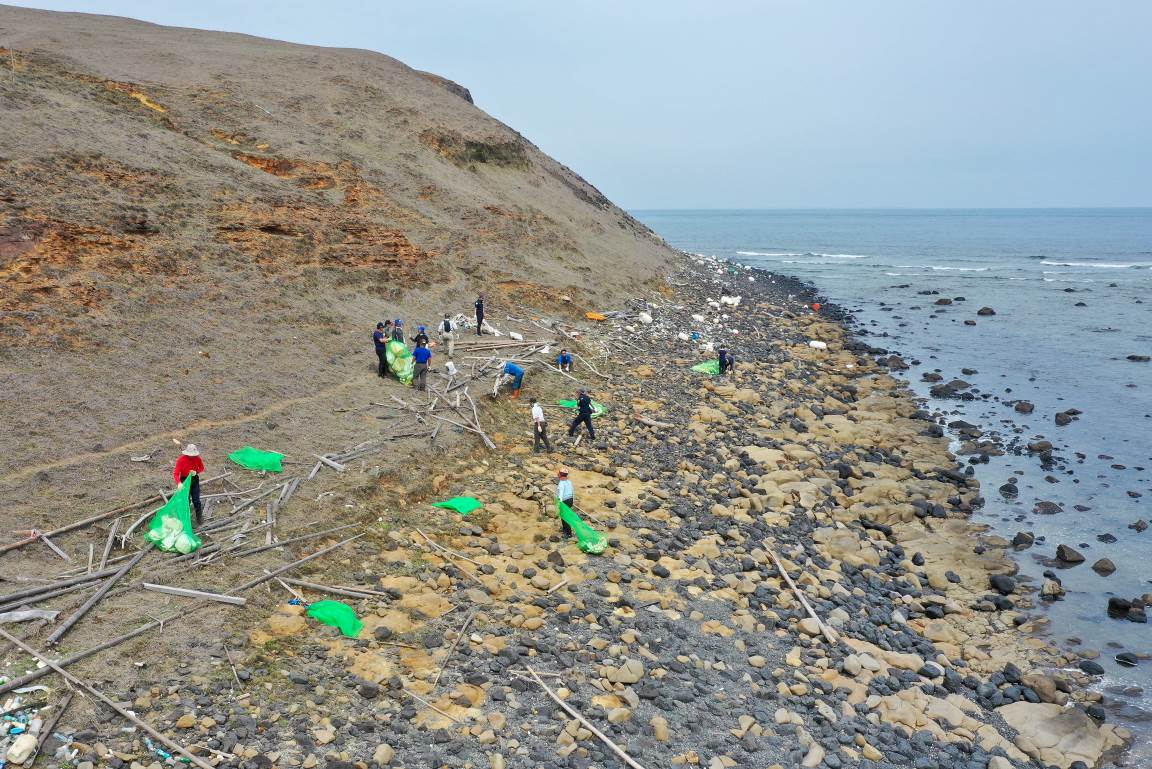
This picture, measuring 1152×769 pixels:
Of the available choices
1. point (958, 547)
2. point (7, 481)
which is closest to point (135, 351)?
point (7, 481)

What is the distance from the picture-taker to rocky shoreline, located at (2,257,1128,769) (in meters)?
8.38

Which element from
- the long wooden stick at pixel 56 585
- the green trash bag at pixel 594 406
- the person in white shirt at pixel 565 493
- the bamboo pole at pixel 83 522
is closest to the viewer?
the long wooden stick at pixel 56 585

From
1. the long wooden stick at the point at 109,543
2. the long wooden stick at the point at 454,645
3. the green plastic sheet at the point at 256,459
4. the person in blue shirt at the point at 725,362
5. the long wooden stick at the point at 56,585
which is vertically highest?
the person in blue shirt at the point at 725,362

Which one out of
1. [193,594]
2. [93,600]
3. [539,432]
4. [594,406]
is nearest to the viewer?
[93,600]

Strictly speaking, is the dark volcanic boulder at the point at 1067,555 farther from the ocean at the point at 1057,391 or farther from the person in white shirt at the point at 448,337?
the person in white shirt at the point at 448,337

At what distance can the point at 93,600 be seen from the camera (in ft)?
30.2

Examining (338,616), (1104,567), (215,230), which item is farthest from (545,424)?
(1104,567)

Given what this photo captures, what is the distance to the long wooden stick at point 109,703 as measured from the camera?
7.34 metres

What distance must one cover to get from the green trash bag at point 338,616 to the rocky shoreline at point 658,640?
162 millimetres

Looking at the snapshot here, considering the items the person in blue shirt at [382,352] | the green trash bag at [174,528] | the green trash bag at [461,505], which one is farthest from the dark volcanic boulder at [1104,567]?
the green trash bag at [174,528]

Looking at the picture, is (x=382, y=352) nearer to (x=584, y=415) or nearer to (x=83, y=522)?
(x=584, y=415)

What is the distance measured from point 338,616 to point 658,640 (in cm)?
504

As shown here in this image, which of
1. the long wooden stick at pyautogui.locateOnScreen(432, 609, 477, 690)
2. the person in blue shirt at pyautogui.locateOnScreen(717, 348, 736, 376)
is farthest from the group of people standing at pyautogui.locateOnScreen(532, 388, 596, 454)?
the person in blue shirt at pyautogui.locateOnScreen(717, 348, 736, 376)

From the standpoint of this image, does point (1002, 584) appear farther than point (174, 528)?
Yes
